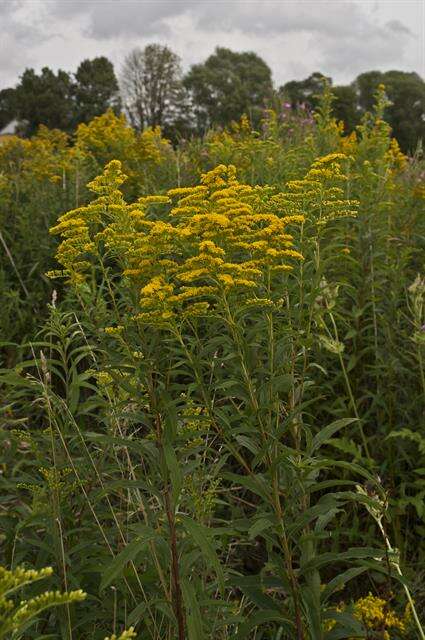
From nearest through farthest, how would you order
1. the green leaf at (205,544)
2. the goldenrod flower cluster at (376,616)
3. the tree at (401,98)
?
the green leaf at (205,544) < the goldenrod flower cluster at (376,616) < the tree at (401,98)

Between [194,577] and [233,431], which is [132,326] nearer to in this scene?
[233,431]

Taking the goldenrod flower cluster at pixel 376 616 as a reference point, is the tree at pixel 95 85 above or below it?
above

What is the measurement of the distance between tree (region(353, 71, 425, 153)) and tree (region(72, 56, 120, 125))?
22.2 metres

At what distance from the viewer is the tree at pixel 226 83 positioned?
52.2m

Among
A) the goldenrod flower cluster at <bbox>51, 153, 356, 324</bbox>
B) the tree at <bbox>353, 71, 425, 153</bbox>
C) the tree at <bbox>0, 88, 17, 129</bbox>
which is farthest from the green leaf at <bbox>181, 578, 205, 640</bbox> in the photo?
the tree at <bbox>0, 88, 17, 129</bbox>

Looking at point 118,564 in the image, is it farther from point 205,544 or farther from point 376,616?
point 376,616

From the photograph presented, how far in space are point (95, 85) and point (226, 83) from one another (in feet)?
44.5

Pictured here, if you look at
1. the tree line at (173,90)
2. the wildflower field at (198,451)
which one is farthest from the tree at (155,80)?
the wildflower field at (198,451)

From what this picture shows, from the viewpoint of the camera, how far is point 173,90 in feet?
183

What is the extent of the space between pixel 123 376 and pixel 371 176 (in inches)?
122

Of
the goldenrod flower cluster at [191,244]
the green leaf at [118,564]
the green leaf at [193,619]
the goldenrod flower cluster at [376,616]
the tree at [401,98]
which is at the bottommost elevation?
the goldenrod flower cluster at [376,616]

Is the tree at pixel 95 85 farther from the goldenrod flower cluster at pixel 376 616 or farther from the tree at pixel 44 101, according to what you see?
the goldenrod flower cluster at pixel 376 616

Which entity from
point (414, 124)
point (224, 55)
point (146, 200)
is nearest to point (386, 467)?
point (146, 200)

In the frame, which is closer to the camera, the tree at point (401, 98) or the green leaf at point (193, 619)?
the green leaf at point (193, 619)
